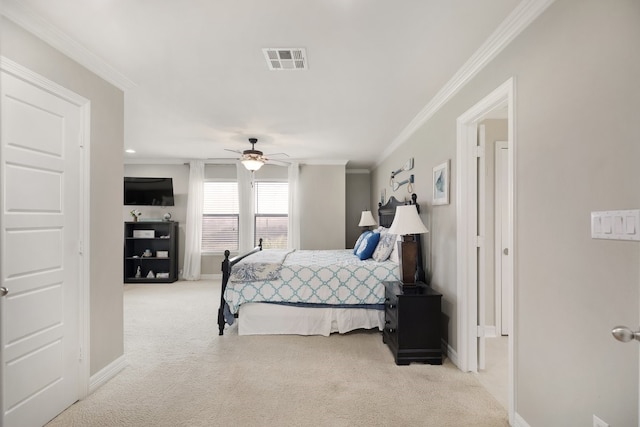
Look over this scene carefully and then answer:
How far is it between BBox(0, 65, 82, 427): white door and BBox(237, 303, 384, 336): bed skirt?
1.58 metres

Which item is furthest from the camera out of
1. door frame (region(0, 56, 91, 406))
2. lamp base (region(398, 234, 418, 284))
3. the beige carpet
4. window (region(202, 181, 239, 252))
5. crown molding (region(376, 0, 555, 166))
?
window (region(202, 181, 239, 252))

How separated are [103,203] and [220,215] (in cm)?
421

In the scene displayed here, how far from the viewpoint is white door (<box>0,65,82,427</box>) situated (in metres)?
1.73

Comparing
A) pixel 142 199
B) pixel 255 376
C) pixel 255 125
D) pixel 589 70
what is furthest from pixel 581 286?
pixel 142 199

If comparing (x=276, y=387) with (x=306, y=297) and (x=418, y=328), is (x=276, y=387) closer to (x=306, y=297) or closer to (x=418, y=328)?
(x=306, y=297)

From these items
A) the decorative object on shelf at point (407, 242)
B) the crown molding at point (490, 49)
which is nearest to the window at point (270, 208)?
the crown molding at point (490, 49)

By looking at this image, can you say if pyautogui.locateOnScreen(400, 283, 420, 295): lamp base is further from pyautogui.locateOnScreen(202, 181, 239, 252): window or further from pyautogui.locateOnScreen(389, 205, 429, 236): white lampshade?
pyautogui.locateOnScreen(202, 181, 239, 252): window

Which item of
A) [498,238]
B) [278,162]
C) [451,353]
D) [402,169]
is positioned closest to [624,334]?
[451,353]

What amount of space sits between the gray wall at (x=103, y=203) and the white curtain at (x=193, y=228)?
3807 millimetres

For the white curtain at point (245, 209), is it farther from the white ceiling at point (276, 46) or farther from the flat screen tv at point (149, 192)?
the white ceiling at point (276, 46)

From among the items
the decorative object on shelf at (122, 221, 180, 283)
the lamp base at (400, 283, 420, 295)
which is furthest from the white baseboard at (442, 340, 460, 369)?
the decorative object on shelf at (122, 221, 180, 283)

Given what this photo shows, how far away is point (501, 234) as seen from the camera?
134 inches

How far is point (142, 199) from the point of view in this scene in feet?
20.5

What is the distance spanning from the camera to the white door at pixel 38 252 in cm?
173
